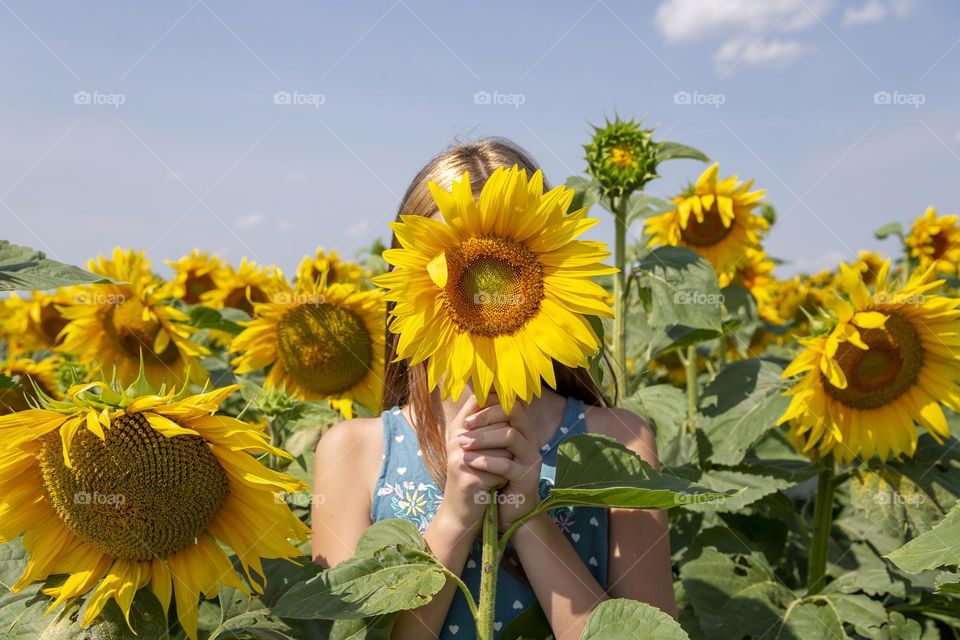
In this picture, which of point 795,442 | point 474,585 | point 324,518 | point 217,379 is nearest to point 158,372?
point 217,379

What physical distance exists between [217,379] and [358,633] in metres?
2.44

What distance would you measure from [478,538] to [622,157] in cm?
158

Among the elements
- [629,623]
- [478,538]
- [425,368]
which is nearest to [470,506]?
[629,623]

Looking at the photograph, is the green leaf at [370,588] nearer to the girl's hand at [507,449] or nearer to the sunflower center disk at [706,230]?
the girl's hand at [507,449]

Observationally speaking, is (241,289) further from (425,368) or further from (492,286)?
(492,286)

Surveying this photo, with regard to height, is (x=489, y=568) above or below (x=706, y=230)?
below

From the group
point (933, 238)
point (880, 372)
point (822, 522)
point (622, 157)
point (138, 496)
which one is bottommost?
point (822, 522)

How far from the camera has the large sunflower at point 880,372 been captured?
263 centimetres

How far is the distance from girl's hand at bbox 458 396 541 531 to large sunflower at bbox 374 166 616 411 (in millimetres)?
92

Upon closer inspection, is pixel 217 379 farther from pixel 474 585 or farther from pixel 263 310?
pixel 474 585

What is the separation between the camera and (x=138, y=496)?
1540mm

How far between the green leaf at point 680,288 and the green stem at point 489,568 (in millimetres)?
1458

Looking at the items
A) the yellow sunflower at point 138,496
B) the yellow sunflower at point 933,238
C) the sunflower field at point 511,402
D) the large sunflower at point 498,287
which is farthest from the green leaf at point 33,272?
the yellow sunflower at point 933,238

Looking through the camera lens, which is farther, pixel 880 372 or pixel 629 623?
pixel 880 372
